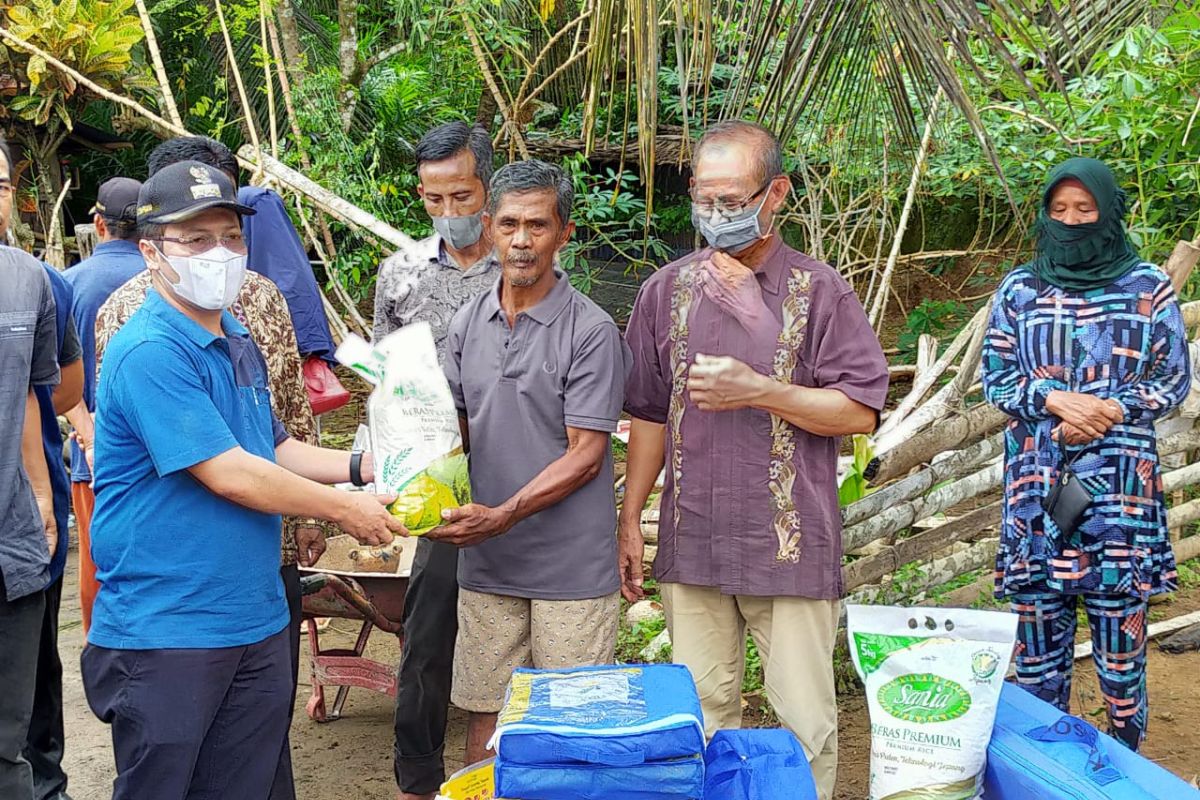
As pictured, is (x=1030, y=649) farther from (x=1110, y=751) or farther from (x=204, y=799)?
(x=204, y=799)

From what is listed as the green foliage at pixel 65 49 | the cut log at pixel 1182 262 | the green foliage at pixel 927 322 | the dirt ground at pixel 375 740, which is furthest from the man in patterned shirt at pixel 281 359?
the green foliage at pixel 927 322

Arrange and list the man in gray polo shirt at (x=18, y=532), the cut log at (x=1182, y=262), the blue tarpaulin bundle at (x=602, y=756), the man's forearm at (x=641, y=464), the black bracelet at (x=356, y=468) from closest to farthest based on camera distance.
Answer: the blue tarpaulin bundle at (x=602, y=756) → the man in gray polo shirt at (x=18, y=532) → the black bracelet at (x=356, y=468) → the man's forearm at (x=641, y=464) → the cut log at (x=1182, y=262)

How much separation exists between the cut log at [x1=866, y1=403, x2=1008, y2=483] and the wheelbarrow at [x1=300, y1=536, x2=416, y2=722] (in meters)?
1.86

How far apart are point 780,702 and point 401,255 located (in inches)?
76.2

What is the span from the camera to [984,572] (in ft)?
18.2

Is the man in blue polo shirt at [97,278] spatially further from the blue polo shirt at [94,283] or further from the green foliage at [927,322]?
the green foliage at [927,322]

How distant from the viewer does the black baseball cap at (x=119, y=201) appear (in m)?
4.12

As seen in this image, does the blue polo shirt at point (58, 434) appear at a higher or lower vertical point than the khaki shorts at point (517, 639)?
higher

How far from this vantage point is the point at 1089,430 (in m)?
3.40

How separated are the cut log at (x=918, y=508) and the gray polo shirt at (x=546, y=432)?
4.55 feet

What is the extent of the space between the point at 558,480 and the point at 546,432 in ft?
0.51

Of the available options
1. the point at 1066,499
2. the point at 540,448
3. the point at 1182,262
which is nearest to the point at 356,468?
the point at 540,448

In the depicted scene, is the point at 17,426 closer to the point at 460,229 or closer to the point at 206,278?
the point at 206,278

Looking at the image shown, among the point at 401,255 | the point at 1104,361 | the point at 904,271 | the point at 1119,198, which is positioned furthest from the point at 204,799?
the point at 904,271
